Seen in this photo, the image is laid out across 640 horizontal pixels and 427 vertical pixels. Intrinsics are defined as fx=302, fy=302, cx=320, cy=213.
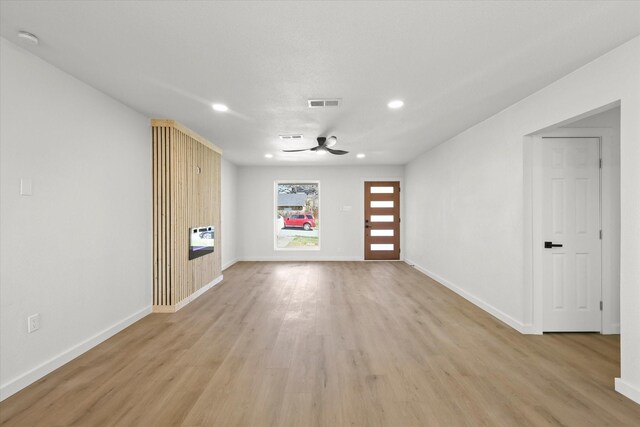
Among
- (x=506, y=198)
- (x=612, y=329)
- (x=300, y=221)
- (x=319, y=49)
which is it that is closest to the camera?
(x=319, y=49)

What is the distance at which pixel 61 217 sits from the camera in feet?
8.96

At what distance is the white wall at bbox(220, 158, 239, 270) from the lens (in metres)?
7.26

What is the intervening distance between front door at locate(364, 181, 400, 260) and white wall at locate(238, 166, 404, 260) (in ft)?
0.52

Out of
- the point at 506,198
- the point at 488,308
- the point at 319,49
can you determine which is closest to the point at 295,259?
the point at 488,308

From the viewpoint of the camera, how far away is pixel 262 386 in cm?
237

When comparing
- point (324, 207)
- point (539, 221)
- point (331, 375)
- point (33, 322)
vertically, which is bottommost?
point (331, 375)

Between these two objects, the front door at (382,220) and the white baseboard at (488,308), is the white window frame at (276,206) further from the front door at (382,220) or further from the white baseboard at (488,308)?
the white baseboard at (488,308)

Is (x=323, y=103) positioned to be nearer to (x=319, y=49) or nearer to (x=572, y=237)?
(x=319, y=49)

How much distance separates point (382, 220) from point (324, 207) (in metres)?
1.66

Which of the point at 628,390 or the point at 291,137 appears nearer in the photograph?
the point at 628,390

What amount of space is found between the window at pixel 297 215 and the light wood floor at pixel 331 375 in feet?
14.5

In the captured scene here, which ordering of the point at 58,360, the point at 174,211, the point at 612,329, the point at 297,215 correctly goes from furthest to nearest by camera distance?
the point at 297,215 → the point at 174,211 → the point at 612,329 → the point at 58,360

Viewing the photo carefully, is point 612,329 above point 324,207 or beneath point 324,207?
beneath

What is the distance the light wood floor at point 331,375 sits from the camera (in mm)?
2039
